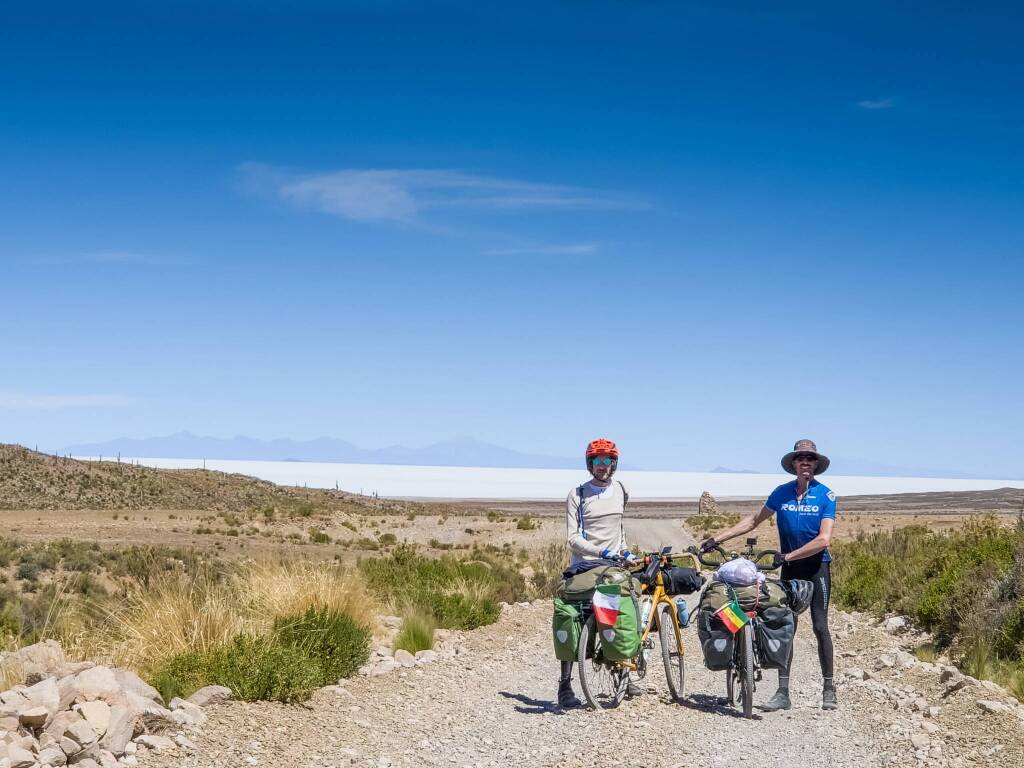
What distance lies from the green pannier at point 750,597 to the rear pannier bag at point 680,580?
0.81 ft

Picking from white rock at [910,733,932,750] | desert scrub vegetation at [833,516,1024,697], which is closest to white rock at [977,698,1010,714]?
white rock at [910,733,932,750]

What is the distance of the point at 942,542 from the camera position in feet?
63.8

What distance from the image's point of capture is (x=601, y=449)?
855cm

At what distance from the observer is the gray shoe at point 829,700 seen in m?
8.79

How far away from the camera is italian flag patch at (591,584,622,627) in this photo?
8.11 metres

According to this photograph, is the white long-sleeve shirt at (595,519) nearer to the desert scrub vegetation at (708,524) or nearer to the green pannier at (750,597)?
the green pannier at (750,597)

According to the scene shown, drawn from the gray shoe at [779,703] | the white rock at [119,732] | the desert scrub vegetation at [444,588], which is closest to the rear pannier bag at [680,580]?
the gray shoe at [779,703]

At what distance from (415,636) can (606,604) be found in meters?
4.20

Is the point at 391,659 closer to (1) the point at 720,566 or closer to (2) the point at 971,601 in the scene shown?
(1) the point at 720,566

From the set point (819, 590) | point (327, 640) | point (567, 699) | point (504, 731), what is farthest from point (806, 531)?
point (327, 640)

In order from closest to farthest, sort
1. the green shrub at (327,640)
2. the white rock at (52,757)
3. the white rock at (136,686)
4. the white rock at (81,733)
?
the white rock at (52,757), the white rock at (81,733), the white rock at (136,686), the green shrub at (327,640)

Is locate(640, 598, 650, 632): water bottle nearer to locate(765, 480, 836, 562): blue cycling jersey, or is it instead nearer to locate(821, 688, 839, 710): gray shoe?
locate(765, 480, 836, 562): blue cycling jersey

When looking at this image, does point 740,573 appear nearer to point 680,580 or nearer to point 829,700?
point 680,580

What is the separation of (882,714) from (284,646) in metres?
5.42
